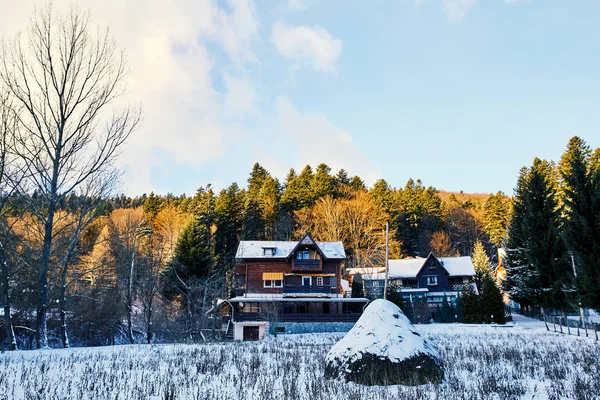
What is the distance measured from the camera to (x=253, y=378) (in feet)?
31.6

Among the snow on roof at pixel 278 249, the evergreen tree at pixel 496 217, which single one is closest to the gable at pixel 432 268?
the snow on roof at pixel 278 249

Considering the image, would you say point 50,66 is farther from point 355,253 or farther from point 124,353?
point 355,253

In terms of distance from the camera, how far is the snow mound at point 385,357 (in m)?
9.32

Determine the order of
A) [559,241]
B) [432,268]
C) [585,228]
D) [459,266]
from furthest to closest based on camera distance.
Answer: [459,266], [432,268], [559,241], [585,228]

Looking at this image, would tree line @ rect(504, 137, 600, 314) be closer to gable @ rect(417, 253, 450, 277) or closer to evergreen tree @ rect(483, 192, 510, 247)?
gable @ rect(417, 253, 450, 277)

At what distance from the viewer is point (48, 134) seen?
16781 millimetres

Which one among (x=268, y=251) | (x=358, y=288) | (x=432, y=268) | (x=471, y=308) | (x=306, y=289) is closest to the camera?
(x=471, y=308)

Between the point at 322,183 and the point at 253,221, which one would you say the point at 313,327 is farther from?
the point at 322,183

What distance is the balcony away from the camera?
4122 cm

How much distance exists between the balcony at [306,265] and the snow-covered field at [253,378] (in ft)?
88.8

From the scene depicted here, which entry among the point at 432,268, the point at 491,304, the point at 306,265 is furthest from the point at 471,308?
the point at 306,265

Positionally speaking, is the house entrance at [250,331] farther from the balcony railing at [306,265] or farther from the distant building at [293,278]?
the balcony railing at [306,265]

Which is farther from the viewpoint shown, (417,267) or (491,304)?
(417,267)

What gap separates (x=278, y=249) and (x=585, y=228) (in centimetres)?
2817
